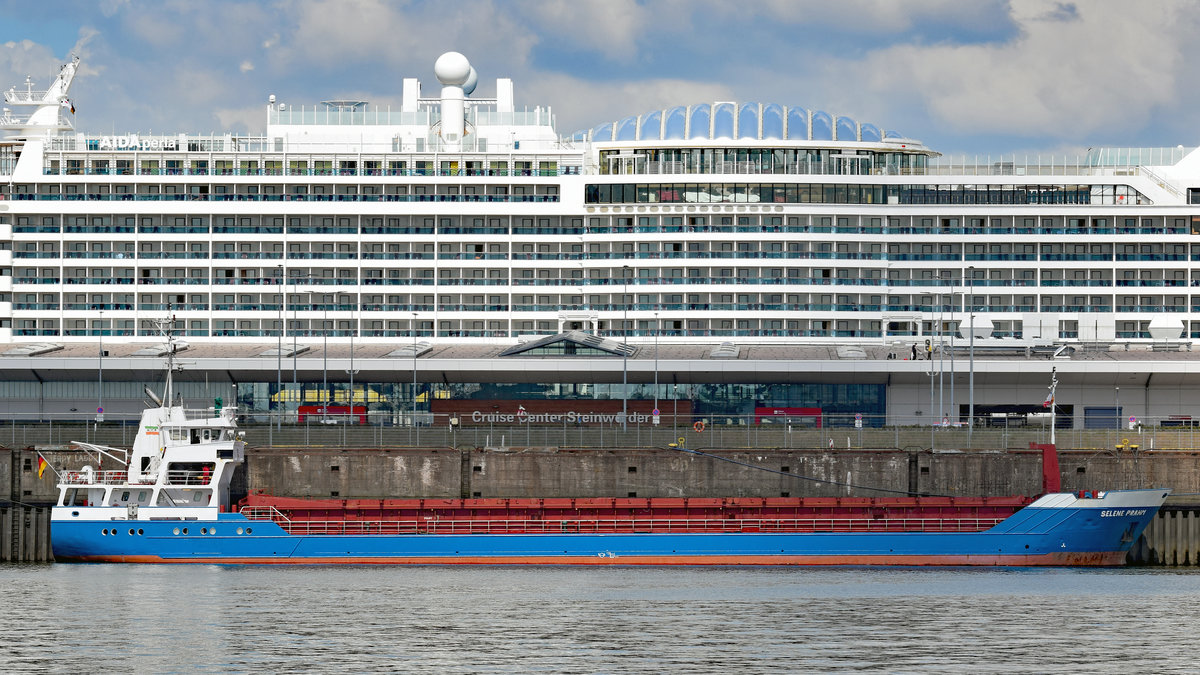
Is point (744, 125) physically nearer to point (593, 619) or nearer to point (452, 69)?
point (452, 69)

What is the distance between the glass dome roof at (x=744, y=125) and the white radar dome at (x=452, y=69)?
1133cm

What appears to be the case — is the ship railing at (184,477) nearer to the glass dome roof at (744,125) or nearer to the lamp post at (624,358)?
the lamp post at (624,358)

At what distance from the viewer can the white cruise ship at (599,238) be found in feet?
356

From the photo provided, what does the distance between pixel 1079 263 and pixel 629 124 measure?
28.7 meters

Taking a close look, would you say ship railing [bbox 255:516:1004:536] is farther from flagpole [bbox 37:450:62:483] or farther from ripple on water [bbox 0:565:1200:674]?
flagpole [bbox 37:450:62:483]

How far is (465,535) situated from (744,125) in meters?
46.3

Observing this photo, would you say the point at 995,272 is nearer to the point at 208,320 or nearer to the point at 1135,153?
the point at 1135,153

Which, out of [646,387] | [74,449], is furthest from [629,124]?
[74,449]

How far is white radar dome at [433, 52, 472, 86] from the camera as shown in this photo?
11700 cm

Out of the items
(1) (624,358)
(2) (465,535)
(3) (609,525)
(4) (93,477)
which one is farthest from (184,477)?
(1) (624,358)

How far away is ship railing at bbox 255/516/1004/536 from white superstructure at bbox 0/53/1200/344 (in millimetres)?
33469

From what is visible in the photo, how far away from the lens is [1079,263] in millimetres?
108812

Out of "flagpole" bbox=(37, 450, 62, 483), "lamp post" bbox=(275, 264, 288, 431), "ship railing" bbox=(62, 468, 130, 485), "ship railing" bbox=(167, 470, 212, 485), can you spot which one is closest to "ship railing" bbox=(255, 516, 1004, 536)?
"ship railing" bbox=(167, 470, 212, 485)

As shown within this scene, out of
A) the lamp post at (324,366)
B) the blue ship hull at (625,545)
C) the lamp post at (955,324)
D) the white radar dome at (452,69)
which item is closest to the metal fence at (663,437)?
the lamp post at (324,366)
